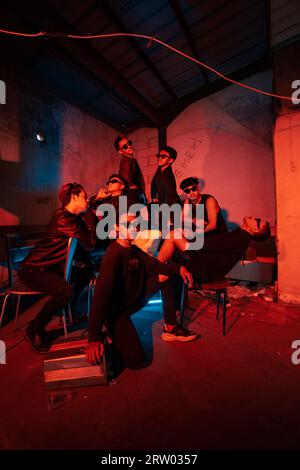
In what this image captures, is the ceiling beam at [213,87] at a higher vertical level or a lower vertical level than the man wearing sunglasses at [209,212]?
higher

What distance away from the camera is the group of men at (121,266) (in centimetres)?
183

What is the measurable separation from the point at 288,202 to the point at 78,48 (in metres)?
3.95

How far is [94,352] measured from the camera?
1547 millimetres

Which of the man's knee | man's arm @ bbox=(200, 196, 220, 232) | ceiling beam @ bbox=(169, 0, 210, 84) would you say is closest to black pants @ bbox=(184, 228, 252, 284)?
man's arm @ bbox=(200, 196, 220, 232)

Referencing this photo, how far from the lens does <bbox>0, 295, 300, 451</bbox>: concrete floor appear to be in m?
1.21

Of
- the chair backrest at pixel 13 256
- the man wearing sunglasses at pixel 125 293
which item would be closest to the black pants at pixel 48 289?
the man wearing sunglasses at pixel 125 293

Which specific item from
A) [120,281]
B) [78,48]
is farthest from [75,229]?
[78,48]

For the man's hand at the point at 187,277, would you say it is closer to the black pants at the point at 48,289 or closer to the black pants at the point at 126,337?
the black pants at the point at 126,337

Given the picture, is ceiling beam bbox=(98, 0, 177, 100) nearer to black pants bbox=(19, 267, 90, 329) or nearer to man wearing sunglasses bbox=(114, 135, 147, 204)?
man wearing sunglasses bbox=(114, 135, 147, 204)

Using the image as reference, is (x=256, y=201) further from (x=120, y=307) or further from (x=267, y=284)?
(x=120, y=307)

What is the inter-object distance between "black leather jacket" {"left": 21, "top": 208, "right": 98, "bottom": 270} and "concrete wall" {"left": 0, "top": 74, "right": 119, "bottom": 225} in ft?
6.79

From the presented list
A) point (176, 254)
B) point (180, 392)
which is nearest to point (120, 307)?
point (180, 392)

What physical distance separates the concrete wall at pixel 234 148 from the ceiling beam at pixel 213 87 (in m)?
0.11

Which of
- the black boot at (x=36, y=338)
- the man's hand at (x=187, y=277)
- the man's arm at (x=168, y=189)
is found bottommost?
the black boot at (x=36, y=338)
